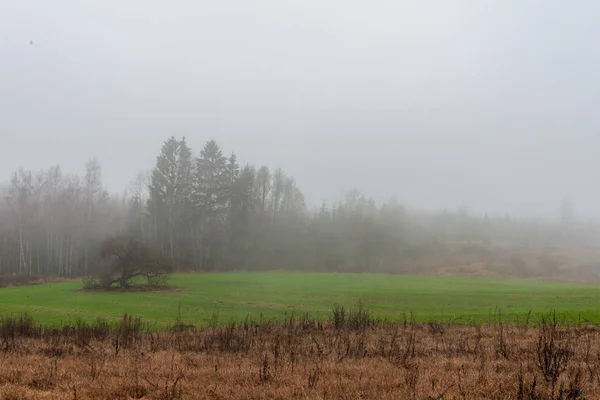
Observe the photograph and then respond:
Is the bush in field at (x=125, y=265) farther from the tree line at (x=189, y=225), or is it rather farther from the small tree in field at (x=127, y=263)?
the tree line at (x=189, y=225)

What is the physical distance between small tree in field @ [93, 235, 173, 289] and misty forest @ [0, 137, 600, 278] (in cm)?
2404

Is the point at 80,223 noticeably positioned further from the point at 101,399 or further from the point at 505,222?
the point at 505,222

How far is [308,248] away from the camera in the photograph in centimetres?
8381

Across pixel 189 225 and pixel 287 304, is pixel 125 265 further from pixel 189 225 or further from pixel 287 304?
pixel 189 225

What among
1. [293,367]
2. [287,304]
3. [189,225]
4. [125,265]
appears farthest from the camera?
[189,225]

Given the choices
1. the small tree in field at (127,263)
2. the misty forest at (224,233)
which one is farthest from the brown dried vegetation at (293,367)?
the misty forest at (224,233)

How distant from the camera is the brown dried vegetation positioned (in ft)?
26.2

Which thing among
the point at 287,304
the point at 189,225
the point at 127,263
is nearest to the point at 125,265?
the point at 127,263

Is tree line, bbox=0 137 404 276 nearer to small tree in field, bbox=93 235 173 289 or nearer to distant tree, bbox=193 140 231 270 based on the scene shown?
distant tree, bbox=193 140 231 270

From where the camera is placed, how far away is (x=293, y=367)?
9.95 m

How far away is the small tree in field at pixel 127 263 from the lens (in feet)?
150

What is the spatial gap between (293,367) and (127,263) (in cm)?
4023

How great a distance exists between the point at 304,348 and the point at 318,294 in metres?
24.7

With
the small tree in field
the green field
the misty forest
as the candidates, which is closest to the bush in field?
the small tree in field
